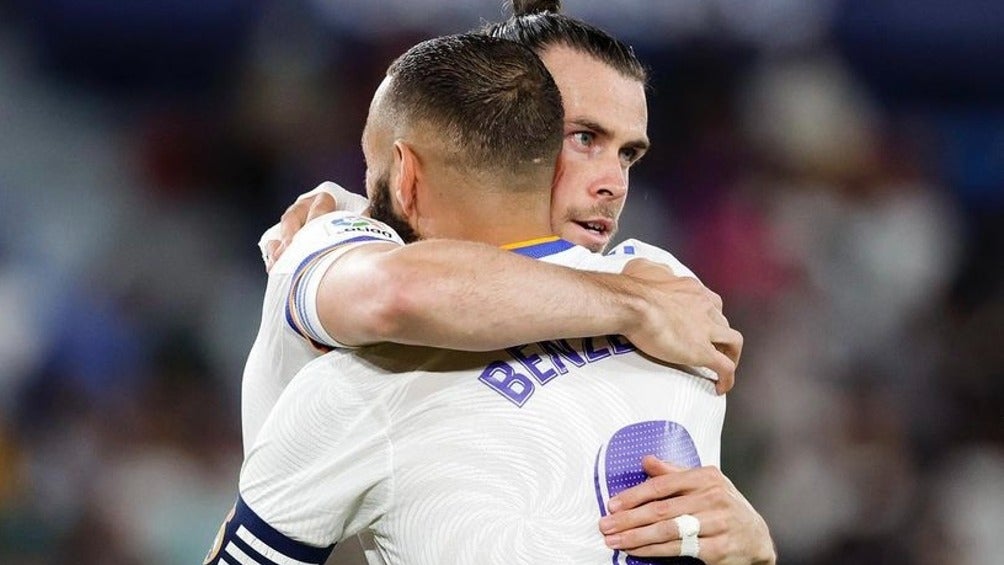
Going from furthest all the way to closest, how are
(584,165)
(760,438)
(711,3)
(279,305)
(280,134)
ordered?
(711,3) < (280,134) < (760,438) < (584,165) < (279,305)

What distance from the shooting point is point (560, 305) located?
1.93m

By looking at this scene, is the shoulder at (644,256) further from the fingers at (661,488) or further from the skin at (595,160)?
the fingers at (661,488)

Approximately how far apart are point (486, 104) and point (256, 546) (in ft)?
2.57

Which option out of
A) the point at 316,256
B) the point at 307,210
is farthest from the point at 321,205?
the point at 316,256

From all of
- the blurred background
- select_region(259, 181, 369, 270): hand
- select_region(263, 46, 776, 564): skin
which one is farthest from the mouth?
the blurred background

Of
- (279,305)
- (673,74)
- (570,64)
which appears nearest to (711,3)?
(673,74)

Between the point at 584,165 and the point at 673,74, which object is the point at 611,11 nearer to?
the point at 673,74

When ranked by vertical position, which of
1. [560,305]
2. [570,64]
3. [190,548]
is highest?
[570,64]

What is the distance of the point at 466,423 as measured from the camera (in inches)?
75.9

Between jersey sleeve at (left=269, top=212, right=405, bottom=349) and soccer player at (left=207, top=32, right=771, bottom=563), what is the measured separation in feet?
0.16

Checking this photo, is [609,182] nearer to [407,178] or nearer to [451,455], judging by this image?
[407,178]

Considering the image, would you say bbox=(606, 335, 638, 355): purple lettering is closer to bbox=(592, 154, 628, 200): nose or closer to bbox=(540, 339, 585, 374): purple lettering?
bbox=(540, 339, 585, 374): purple lettering

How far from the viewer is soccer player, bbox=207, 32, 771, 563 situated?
1.91m

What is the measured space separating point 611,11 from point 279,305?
14.8 feet
